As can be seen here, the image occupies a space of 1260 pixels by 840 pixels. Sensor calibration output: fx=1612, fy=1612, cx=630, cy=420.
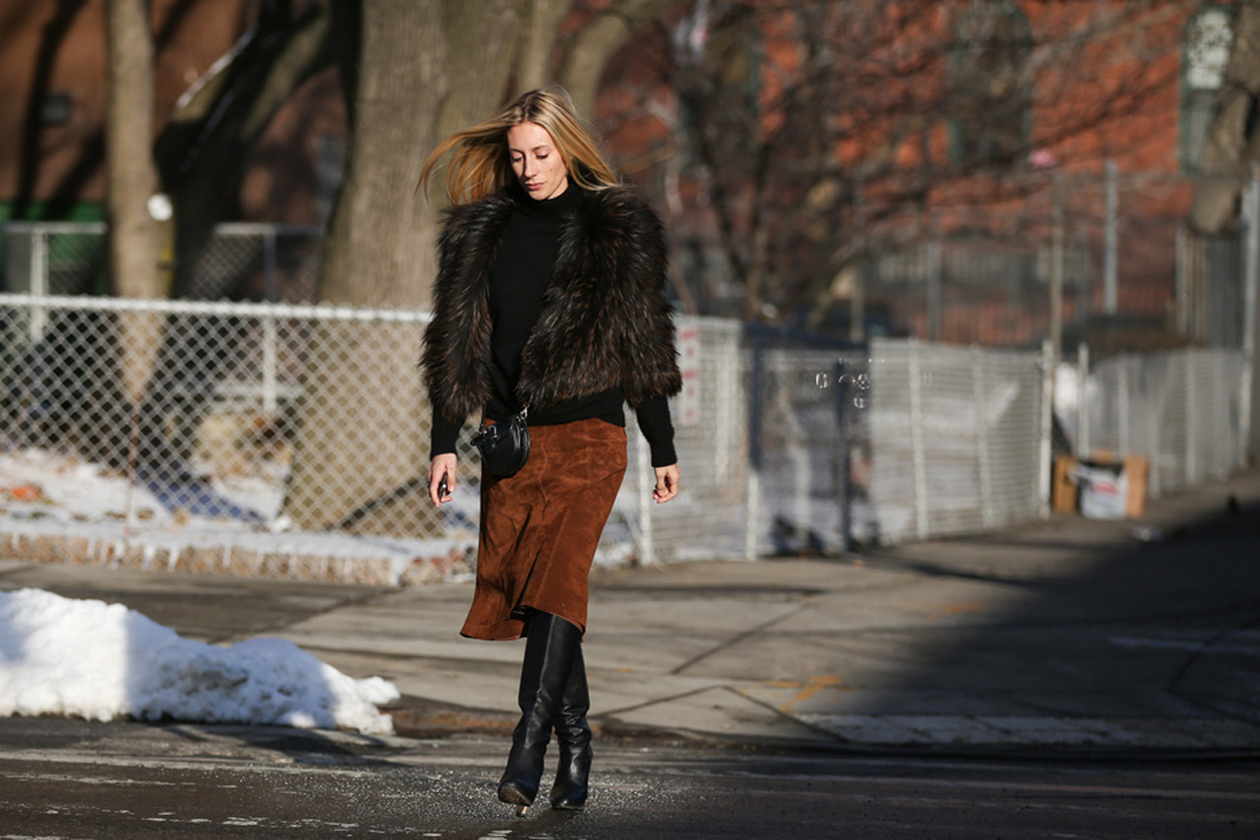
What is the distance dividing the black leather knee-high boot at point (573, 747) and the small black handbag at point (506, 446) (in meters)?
0.56

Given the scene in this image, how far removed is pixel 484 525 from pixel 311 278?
12464 mm

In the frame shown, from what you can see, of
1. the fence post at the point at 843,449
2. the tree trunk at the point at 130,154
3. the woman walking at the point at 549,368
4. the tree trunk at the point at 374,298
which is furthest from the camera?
the tree trunk at the point at 130,154

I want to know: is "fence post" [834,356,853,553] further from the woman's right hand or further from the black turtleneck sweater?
the woman's right hand

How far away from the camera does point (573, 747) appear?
4559mm

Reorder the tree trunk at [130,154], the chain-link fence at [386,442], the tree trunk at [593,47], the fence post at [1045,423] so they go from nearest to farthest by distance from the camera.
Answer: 1. the chain-link fence at [386,442]
2. the tree trunk at [593,47]
3. the tree trunk at [130,154]
4. the fence post at [1045,423]

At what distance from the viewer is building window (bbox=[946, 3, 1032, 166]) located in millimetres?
18547

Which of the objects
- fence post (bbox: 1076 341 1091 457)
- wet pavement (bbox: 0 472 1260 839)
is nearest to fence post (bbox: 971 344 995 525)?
fence post (bbox: 1076 341 1091 457)

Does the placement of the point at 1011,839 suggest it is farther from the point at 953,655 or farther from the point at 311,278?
the point at 311,278

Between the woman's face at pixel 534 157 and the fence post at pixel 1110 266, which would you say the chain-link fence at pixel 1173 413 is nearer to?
the fence post at pixel 1110 266

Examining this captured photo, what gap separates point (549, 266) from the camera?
4.55m

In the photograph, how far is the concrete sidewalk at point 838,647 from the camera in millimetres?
6215

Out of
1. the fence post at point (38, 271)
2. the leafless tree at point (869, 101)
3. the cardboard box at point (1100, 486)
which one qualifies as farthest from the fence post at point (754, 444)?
the fence post at point (38, 271)

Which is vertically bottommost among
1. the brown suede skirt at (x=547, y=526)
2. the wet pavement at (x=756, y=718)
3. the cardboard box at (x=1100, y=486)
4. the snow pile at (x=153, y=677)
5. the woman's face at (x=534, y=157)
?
the wet pavement at (x=756, y=718)

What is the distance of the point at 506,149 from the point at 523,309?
48 centimetres
